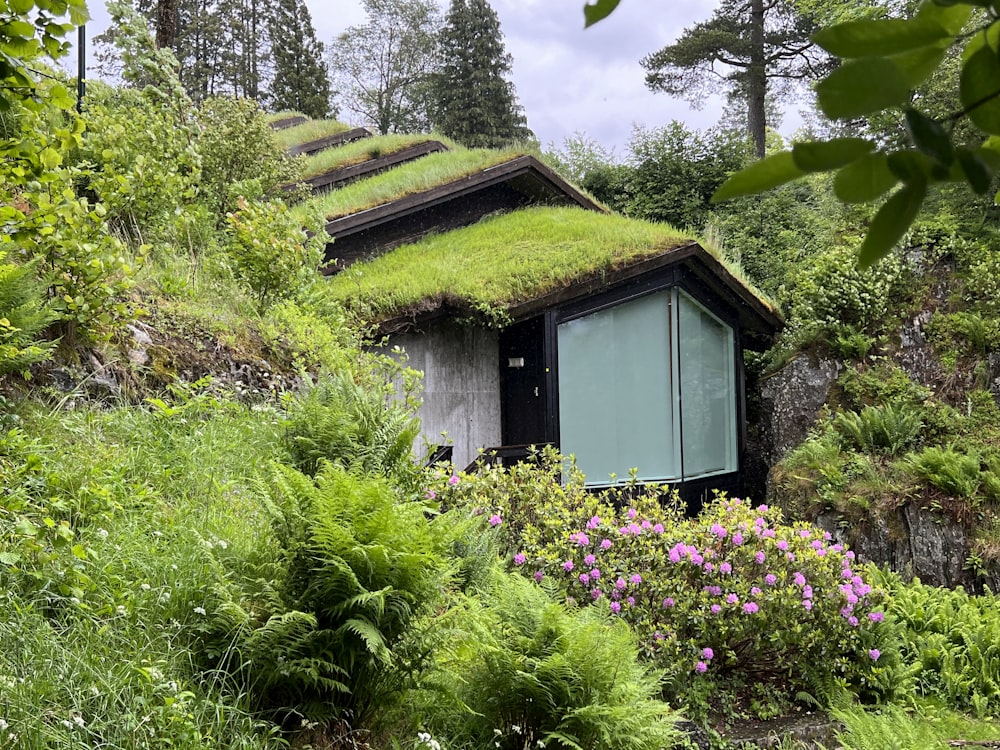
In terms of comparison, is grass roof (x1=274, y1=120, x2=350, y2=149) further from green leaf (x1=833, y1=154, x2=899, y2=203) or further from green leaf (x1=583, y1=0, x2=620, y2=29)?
green leaf (x1=833, y1=154, x2=899, y2=203)

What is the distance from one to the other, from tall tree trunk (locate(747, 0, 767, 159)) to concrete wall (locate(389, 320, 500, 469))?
11.9 meters

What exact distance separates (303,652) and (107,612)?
73 cm

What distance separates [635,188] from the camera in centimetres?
1653

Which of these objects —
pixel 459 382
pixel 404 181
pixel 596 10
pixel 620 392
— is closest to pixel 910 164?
pixel 596 10

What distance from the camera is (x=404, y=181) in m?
12.0

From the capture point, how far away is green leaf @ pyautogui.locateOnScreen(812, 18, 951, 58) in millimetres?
A: 491

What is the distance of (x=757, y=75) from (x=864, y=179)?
69.4ft

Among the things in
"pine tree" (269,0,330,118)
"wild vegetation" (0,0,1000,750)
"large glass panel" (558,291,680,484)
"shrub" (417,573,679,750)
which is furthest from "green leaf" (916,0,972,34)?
"pine tree" (269,0,330,118)

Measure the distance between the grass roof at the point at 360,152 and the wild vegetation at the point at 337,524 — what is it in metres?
3.65

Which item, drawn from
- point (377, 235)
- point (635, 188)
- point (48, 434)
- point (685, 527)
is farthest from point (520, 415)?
point (635, 188)

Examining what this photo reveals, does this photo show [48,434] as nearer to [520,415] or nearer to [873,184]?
[873,184]

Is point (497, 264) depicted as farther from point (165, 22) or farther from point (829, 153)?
point (829, 153)

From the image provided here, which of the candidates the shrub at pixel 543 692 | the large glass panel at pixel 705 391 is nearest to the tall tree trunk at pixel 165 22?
the large glass panel at pixel 705 391

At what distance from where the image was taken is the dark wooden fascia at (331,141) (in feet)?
58.4
